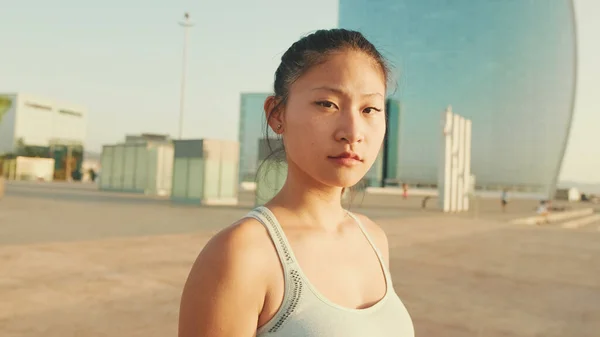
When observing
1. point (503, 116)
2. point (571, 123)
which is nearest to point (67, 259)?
point (571, 123)

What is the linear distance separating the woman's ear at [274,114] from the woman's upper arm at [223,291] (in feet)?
1.05

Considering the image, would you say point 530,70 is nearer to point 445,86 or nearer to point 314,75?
point 445,86

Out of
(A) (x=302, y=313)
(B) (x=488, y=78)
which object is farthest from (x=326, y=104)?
(B) (x=488, y=78)

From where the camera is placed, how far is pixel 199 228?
11188 mm

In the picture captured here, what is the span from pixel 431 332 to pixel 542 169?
86.0 metres

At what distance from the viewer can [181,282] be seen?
5457 mm

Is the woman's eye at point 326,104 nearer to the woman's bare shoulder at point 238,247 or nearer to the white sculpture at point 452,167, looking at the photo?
the woman's bare shoulder at point 238,247

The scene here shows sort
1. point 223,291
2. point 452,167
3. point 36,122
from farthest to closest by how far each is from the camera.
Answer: point 36,122
point 452,167
point 223,291

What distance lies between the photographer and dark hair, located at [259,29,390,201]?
112 centimetres

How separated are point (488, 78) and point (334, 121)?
94.8 metres

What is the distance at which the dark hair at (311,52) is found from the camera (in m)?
1.12

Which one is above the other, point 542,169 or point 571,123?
point 571,123

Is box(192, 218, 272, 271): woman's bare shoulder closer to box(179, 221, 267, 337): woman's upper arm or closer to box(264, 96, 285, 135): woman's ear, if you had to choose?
box(179, 221, 267, 337): woman's upper arm

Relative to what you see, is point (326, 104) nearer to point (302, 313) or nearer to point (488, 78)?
point (302, 313)
